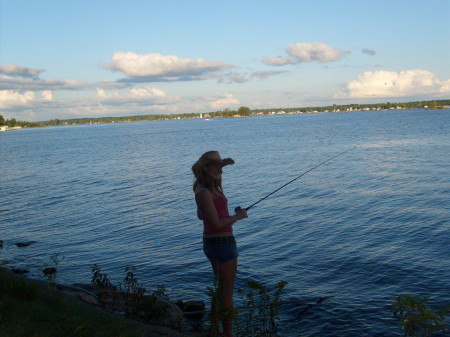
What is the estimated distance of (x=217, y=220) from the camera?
5406mm

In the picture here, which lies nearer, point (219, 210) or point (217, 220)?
point (217, 220)

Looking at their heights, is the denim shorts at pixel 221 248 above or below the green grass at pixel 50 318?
above

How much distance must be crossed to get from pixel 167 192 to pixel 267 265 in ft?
49.9

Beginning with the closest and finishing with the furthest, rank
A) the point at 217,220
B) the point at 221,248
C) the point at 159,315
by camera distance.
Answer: the point at 217,220 < the point at 221,248 < the point at 159,315

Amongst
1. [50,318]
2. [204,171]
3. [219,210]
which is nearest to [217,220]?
[219,210]

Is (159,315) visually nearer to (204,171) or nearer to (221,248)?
(221,248)

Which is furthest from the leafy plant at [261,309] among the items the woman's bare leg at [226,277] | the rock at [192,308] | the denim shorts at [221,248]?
the rock at [192,308]

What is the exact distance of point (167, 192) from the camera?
27109 millimetres

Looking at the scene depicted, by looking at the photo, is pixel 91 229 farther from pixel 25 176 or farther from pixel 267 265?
pixel 25 176

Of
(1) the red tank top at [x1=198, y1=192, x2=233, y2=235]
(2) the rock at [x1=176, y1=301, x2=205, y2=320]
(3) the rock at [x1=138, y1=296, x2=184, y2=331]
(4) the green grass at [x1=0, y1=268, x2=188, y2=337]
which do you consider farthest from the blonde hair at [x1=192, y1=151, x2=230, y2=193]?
(2) the rock at [x1=176, y1=301, x2=205, y2=320]

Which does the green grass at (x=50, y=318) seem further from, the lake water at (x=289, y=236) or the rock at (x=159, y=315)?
the lake water at (x=289, y=236)

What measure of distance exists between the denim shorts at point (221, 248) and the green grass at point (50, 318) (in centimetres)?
143

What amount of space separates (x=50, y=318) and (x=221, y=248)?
91.6 inches

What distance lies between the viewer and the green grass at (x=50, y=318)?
17.3 ft
